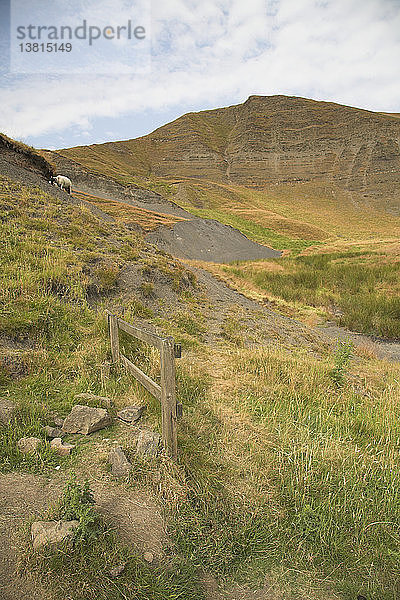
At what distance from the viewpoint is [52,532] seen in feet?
8.98

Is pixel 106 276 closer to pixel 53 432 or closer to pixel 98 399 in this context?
pixel 98 399

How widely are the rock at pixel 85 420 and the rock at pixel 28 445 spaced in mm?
464

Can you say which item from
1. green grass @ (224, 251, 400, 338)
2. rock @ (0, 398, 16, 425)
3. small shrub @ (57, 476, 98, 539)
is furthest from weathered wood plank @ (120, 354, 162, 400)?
green grass @ (224, 251, 400, 338)

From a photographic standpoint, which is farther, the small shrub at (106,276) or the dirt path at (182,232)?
the dirt path at (182,232)

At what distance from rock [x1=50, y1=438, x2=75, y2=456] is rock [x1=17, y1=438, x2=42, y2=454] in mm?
152

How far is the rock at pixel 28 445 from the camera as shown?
389 centimetres

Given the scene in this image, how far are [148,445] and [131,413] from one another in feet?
3.00

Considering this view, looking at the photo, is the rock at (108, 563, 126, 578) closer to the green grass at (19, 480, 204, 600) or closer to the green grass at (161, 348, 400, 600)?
the green grass at (19, 480, 204, 600)

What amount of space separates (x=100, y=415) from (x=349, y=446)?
3.15m

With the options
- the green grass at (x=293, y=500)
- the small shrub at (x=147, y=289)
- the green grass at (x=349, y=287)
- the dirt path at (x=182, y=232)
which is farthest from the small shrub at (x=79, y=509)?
the dirt path at (x=182, y=232)

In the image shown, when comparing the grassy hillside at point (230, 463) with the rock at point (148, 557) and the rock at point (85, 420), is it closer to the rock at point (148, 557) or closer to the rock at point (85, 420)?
the rock at point (148, 557)

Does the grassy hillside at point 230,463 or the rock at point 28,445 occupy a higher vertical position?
the rock at point 28,445

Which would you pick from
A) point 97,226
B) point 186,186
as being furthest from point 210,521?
point 186,186

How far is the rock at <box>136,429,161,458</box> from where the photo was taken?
3.86 m
